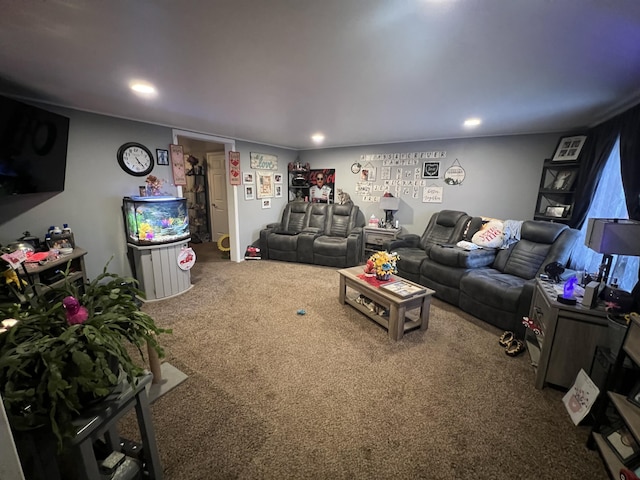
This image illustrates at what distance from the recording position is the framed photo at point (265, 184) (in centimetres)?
507

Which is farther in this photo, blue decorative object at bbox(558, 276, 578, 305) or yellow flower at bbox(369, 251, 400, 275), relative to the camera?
yellow flower at bbox(369, 251, 400, 275)

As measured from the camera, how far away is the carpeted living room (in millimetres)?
1078

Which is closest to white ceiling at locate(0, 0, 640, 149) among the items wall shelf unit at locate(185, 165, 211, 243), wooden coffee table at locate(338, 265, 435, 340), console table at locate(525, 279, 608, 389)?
console table at locate(525, 279, 608, 389)

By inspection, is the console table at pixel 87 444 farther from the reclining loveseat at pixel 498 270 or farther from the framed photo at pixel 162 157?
the framed photo at pixel 162 157

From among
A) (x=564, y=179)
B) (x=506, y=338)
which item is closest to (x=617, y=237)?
(x=506, y=338)

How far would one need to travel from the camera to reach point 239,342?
237cm

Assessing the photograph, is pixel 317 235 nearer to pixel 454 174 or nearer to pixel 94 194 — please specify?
pixel 454 174

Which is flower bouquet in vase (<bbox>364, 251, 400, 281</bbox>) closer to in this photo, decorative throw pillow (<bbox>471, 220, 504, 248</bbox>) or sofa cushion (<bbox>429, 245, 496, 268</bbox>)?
sofa cushion (<bbox>429, 245, 496, 268</bbox>)

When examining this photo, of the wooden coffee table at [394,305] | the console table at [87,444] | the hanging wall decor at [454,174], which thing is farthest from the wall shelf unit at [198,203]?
the console table at [87,444]

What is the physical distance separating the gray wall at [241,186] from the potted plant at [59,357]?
124 centimetres

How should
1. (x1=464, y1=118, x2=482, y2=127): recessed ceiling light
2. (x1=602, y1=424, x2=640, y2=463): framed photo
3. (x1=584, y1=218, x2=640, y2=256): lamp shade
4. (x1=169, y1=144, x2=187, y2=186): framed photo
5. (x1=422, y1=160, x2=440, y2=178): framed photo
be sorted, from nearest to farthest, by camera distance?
1. (x1=602, y1=424, x2=640, y2=463): framed photo
2. (x1=584, y1=218, x2=640, y2=256): lamp shade
3. (x1=464, y1=118, x2=482, y2=127): recessed ceiling light
4. (x1=169, y1=144, x2=187, y2=186): framed photo
5. (x1=422, y1=160, x2=440, y2=178): framed photo

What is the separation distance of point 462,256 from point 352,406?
2.19 m

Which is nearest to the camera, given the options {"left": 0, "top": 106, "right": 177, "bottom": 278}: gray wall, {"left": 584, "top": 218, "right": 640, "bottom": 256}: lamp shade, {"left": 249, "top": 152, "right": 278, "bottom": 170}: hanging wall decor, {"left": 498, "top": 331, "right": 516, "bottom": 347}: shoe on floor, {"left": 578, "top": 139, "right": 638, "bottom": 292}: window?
{"left": 584, "top": 218, "right": 640, "bottom": 256}: lamp shade

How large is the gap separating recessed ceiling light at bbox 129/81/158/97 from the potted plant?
1.82m
